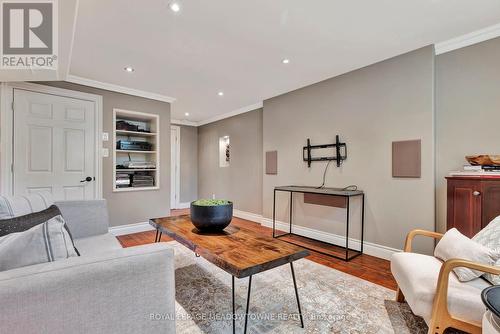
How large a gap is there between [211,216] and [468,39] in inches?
118

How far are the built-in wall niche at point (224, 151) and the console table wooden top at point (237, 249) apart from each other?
11.8 ft

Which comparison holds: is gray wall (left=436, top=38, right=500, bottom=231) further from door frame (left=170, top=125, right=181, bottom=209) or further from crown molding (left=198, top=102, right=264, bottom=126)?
door frame (left=170, top=125, right=181, bottom=209)

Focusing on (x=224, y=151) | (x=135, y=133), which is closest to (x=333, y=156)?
(x=224, y=151)

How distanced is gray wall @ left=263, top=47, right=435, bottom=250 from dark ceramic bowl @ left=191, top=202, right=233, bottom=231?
1.96 meters

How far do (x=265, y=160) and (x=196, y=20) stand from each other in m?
2.80

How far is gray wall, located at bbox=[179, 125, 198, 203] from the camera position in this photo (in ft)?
21.5

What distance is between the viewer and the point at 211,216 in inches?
79.3

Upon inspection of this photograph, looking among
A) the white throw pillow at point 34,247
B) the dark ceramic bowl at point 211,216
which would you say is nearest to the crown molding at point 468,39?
the dark ceramic bowl at point 211,216

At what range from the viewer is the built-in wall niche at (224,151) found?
19.0ft

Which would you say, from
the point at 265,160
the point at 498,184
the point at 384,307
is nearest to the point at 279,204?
the point at 265,160

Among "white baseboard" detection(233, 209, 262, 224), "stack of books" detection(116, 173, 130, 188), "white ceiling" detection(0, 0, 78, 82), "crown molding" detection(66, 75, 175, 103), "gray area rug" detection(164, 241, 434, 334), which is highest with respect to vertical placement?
"crown molding" detection(66, 75, 175, 103)

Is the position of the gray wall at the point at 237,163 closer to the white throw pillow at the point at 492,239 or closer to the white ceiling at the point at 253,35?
the white ceiling at the point at 253,35

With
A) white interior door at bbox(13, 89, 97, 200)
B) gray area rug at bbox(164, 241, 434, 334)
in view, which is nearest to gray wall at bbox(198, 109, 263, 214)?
gray area rug at bbox(164, 241, 434, 334)

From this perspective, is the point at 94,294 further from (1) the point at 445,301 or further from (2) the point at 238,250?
(1) the point at 445,301
